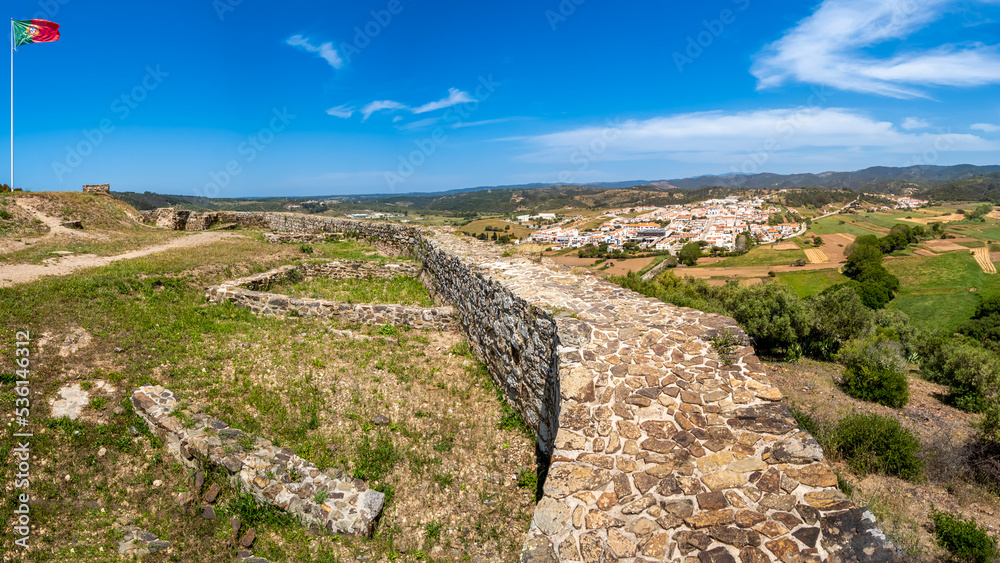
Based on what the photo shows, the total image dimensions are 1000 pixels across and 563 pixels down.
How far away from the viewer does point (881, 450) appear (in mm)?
6379

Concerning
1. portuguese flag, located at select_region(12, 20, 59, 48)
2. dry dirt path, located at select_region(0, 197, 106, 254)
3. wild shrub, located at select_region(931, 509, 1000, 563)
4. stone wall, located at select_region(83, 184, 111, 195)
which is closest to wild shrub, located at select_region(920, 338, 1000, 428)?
wild shrub, located at select_region(931, 509, 1000, 563)

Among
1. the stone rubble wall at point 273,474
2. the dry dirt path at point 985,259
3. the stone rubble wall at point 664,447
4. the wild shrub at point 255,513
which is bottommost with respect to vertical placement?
the dry dirt path at point 985,259

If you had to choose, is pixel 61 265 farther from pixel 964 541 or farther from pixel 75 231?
pixel 964 541

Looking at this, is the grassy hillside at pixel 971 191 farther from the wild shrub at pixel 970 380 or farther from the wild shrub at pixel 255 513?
the wild shrub at pixel 255 513

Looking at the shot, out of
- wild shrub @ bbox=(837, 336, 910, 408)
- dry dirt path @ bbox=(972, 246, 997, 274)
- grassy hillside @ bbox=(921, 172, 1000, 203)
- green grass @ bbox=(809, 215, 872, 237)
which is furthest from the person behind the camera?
grassy hillside @ bbox=(921, 172, 1000, 203)

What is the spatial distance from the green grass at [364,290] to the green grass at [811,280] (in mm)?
46306

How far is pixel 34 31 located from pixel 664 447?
2355 centimetres

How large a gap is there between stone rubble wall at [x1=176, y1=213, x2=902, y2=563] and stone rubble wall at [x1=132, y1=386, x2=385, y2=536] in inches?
85.1

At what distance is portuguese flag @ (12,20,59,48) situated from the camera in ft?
47.2

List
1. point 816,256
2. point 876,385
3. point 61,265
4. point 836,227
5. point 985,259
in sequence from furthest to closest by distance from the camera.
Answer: point 836,227
point 816,256
point 985,259
point 876,385
point 61,265

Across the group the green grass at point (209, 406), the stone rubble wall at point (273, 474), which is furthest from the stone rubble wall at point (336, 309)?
the stone rubble wall at point (273, 474)

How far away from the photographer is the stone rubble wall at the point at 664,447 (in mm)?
3152
